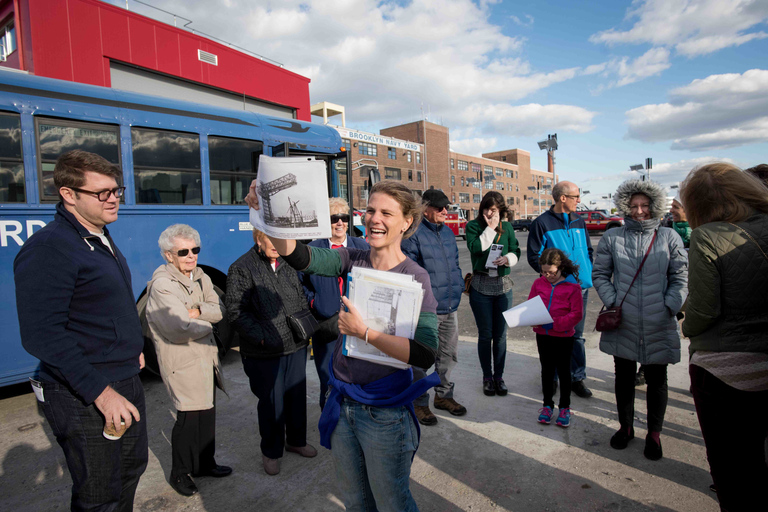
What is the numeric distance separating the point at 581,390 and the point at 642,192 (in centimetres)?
209

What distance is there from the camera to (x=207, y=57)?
15.6 m

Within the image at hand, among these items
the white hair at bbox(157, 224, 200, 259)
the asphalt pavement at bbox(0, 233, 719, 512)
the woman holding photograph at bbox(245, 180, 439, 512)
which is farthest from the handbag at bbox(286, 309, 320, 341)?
the woman holding photograph at bbox(245, 180, 439, 512)

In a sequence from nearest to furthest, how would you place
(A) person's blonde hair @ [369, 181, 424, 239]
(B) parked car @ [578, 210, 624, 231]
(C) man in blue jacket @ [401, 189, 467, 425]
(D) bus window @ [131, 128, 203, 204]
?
(A) person's blonde hair @ [369, 181, 424, 239], (C) man in blue jacket @ [401, 189, 467, 425], (D) bus window @ [131, 128, 203, 204], (B) parked car @ [578, 210, 624, 231]

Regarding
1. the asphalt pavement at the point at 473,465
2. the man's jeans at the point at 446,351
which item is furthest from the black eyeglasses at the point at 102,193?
the man's jeans at the point at 446,351

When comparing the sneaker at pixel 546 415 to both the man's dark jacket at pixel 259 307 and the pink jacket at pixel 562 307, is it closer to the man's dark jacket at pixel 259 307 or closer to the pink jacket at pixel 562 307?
the pink jacket at pixel 562 307

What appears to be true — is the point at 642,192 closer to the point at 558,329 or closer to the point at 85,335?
the point at 558,329

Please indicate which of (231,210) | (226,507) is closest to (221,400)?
(226,507)

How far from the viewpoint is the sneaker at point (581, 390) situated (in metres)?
4.30

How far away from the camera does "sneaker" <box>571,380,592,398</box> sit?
14.1ft

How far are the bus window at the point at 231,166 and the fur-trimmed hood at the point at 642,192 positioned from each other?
15.4 ft

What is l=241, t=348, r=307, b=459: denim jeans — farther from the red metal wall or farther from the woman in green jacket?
the red metal wall

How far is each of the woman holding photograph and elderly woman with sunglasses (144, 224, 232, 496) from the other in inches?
61.6

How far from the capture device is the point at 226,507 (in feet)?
9.26

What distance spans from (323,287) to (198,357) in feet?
3.63
